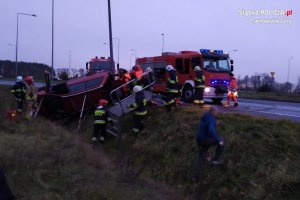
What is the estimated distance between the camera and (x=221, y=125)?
12172 mm

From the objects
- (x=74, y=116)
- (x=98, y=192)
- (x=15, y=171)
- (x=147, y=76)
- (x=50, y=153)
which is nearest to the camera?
(x=98, y=192)

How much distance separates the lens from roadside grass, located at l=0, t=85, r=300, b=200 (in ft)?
29.3

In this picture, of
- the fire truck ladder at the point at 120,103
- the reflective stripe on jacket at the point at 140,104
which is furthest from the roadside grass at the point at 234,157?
the fire truck ladder at the point at 120,103

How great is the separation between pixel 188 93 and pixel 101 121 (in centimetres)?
517

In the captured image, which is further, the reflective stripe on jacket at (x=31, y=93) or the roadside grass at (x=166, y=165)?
the reflective stripe on jacket at (x=31, y=93)

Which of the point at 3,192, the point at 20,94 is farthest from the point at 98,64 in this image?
the point at 3,192

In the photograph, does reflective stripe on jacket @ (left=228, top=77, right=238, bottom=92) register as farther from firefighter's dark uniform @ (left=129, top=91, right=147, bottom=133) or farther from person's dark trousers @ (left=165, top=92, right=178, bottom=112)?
firefighter's dark uniform @ (left=129, top=91, right=147, bottom=133)

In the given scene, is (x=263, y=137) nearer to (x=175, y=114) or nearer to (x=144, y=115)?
(x=175, y=114)

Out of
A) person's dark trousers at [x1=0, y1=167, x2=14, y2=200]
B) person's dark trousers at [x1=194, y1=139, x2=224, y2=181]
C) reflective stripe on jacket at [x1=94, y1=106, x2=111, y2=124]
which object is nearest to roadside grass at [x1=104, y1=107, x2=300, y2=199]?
person's dark trousers at [x1=194, y1=139, x2=224, y2=181]

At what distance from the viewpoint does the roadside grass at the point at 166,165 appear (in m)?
8.92

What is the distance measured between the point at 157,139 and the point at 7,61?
78009 mm

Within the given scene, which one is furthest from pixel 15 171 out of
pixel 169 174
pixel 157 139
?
pixel 157 139

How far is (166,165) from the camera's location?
1216 cm

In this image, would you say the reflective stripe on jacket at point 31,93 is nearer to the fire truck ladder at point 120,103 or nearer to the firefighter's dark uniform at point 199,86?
the fire truck ladder at point 120,103
